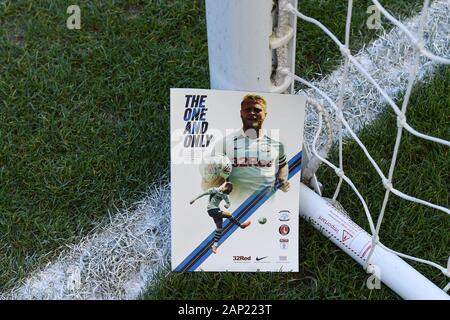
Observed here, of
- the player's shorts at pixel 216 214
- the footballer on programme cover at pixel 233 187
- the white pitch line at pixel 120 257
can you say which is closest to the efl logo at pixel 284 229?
the footballer on programme cover at pixel 233 187

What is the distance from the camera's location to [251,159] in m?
1.34

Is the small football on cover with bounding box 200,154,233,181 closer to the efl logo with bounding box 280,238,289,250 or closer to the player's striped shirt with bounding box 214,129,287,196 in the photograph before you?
the player's striped shirt with bounding box 214,129,287,196

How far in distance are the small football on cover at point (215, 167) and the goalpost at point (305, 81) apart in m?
0.14

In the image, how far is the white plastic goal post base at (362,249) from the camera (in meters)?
1.29

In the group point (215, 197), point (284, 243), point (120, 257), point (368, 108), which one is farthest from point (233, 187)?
→ point (368, 108)

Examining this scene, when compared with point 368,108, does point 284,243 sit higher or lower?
lower

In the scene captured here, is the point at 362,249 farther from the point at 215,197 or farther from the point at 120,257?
the point at 120,257

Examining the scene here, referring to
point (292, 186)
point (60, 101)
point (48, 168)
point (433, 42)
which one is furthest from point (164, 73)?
point (433, 42)

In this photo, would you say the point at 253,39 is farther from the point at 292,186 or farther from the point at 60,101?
the point at 60,101

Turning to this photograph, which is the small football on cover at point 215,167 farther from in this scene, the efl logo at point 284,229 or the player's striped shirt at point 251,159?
the efl logo at point 284,229

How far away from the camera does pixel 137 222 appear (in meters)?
1.45

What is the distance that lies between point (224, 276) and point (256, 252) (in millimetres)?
78

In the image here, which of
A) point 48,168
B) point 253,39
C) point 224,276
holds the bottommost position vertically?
point 224,276

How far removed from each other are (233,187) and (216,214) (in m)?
0.06
